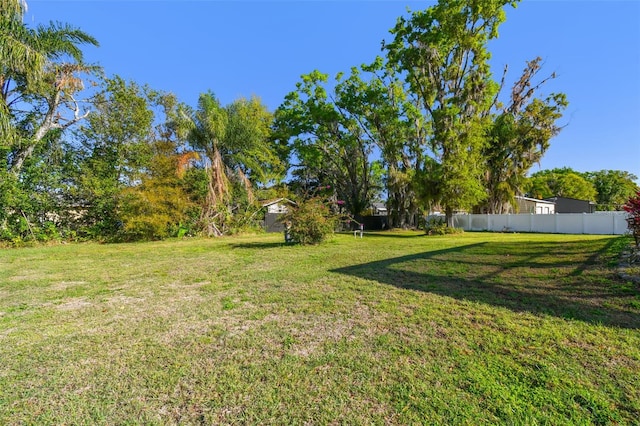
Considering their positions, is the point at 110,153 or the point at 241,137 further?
the point at 241,137

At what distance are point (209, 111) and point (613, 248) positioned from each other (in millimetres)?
16593

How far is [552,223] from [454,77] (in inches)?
413

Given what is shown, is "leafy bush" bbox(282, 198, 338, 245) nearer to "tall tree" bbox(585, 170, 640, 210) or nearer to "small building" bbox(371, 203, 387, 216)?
"small building" bbox(371, 203, 387, 216)

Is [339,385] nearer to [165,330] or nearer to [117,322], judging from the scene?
[165,330]

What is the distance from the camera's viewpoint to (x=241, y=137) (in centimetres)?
1742

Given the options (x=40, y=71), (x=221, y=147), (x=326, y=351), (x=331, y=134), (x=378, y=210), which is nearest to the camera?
(x=326, y=351)

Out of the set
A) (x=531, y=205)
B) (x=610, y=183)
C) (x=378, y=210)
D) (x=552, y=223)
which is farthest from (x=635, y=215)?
(x=610, y=183)

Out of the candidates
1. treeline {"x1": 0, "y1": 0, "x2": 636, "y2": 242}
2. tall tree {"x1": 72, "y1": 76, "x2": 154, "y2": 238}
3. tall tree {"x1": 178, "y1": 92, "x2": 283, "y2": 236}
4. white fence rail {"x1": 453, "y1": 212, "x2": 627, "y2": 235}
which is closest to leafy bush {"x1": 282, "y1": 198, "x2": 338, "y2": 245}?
treeline {"x1": 0, "y1": 0, "x2": 636, "y2": 242}

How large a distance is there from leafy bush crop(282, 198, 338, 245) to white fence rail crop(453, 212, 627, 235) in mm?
14577

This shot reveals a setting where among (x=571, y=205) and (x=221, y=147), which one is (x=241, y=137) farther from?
(x=571, y=205)

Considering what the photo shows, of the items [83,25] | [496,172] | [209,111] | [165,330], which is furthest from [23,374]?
[496,172]

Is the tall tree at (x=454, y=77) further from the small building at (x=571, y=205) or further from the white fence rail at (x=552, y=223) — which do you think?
the small building at (x=571, y=205)

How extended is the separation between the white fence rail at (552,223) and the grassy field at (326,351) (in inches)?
568

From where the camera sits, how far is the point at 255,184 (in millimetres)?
25031
